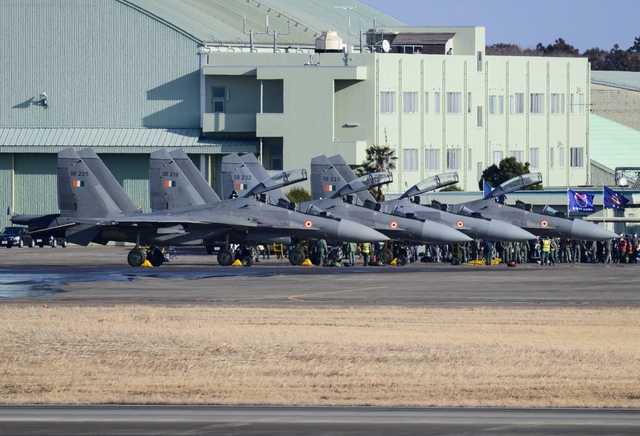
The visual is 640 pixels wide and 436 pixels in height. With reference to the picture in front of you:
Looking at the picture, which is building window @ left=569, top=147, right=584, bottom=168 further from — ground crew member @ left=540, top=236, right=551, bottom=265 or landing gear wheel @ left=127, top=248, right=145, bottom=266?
landing gear wheel @ left=127, top=248, right=145, bottom=266

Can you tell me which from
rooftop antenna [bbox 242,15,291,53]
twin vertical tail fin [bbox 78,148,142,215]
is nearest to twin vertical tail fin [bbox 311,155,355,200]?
twin vertical tail fin [bbox 78,148,142,215]

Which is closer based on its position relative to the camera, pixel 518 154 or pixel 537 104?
pixel 518 154

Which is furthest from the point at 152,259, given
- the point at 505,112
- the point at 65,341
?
the point at 505,112

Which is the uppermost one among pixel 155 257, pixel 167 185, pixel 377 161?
pixel 377 161

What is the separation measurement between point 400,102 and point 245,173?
3140 cm

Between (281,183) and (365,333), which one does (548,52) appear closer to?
(281,183)

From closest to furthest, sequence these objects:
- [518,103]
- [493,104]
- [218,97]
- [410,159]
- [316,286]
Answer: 1. [316,286]
2. [218,97]
3. [410,159]
4. [493,104]
5. [518,103]

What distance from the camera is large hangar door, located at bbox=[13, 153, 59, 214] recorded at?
7506cm

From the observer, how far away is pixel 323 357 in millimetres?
18219

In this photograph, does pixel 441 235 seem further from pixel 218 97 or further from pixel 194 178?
pixel 218 97

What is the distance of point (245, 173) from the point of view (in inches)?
1924

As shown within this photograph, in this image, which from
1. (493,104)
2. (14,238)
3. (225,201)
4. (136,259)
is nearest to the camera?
(225,201)

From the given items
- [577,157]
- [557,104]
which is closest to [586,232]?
[557,104]

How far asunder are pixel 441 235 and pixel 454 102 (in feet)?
130
